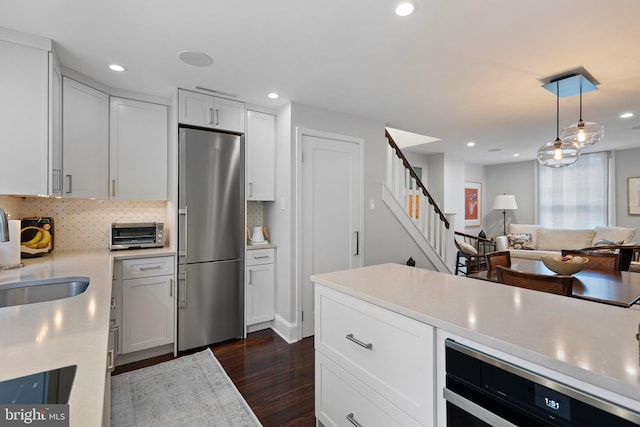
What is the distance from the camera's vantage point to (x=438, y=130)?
4.37 m

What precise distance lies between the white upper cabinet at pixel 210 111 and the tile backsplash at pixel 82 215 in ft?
3.52

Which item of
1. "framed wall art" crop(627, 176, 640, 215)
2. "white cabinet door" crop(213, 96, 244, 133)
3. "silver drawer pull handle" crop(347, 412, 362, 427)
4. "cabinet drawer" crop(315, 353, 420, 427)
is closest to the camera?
"cabinet drawer" crop(315, 353, 420, 427)

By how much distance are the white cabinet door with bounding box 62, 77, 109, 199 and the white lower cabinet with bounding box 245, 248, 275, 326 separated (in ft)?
4.99

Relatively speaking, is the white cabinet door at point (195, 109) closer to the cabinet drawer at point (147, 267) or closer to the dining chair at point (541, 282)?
the cabinet drawer at point (147, 267)

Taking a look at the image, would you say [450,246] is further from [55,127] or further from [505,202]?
[55,127]

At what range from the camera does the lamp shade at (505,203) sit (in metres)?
6.75

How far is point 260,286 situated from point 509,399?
267 cm

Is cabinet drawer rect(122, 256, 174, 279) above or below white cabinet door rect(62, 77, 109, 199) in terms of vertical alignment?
below

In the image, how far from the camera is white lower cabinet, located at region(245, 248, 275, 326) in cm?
313

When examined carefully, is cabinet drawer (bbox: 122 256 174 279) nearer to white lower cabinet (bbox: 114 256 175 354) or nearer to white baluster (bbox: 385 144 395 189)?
white lower cabinet (bbox: 114 256 175 354)

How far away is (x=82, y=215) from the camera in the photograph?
9.37 ft

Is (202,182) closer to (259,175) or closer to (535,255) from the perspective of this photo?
(259,175)

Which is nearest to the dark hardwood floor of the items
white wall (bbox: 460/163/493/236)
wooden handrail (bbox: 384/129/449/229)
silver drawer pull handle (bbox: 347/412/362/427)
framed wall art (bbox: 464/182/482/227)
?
silver drawer pull handle (bbox: 347/412/362/427)

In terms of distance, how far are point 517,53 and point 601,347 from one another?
2.19m
